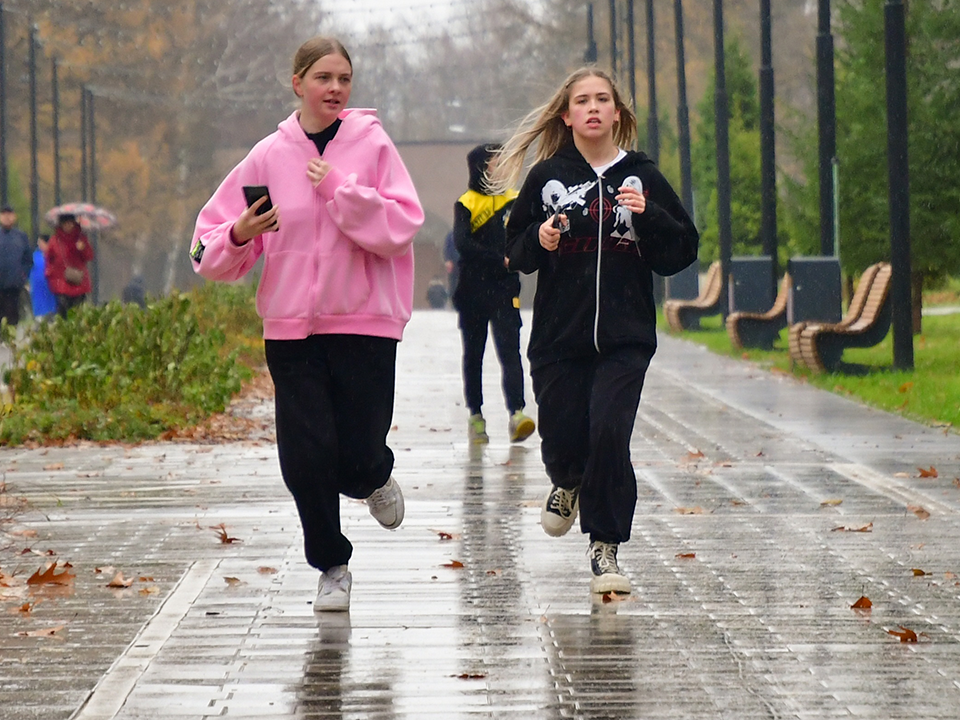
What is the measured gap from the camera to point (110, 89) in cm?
7012

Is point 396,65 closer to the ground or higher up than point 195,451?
higher up

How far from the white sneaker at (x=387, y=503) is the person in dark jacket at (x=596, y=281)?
60cm

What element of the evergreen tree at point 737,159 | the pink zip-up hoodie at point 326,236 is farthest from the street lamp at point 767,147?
the pink zip-up hoodie at point 326,236

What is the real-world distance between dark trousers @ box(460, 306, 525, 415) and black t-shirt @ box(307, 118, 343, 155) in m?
5.47

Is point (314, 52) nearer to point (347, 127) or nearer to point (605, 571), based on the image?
point (347, 127)

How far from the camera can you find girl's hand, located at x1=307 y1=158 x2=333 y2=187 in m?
6.32

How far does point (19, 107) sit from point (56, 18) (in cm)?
321

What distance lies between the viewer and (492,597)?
22.3 feet

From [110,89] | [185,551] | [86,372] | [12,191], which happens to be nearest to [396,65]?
[110,89]

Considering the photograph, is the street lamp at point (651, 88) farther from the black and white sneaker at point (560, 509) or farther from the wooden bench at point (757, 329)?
the black and white sneaker at point (560, 509)

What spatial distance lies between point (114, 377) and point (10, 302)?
11502 millimetres

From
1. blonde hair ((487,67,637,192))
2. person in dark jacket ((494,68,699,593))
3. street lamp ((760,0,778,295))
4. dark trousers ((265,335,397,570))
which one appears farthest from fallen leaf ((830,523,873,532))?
street lamp ((760,0,778,295))

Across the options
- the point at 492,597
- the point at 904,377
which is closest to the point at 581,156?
the point at 492,597

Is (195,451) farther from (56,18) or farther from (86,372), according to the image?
(56,18)
